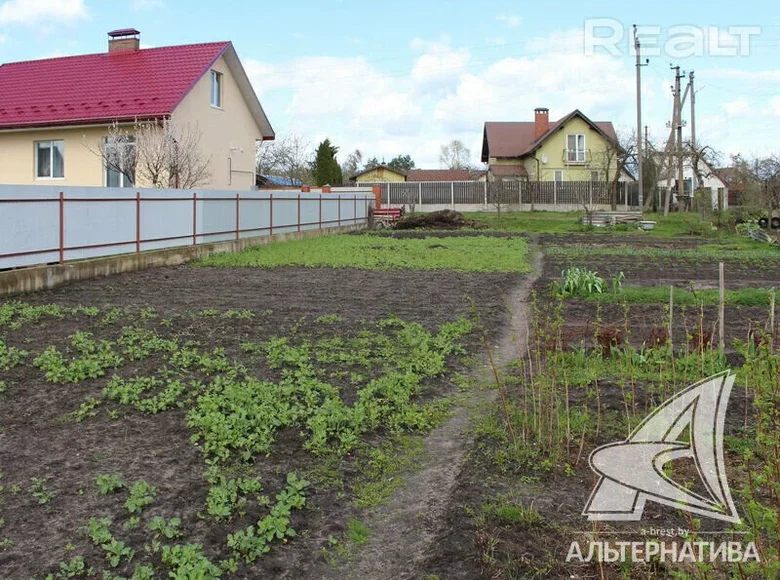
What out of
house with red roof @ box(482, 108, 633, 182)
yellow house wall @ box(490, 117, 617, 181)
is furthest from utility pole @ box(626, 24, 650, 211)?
yellow house wall @ box(490, 117, 617, 181)

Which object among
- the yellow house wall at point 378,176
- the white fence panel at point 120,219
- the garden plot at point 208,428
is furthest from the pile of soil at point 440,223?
the yellow house wall at point 378,176

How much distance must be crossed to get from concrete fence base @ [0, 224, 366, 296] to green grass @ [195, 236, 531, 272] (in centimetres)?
37

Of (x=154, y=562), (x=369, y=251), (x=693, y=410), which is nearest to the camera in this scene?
(x=154, y=562)

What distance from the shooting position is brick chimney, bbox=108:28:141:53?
2659 centimetres

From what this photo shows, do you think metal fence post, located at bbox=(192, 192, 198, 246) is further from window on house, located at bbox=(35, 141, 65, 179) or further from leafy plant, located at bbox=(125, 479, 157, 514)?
leafy plant, located at bbox=(125, 479, 157, 514)

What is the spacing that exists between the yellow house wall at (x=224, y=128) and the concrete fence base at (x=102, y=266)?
16.3 feet

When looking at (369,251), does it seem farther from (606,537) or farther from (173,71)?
(606,537)

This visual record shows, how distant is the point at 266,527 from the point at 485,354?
177 inches

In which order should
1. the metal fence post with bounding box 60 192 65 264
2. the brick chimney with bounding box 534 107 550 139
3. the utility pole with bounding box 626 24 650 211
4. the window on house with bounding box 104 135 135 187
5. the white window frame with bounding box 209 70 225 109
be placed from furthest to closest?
the brick chimney with bounding box 534 107 550 139, the utility pole with bounding box 626 24 650 211, the white window frame with bounding box 209 70 225 109, the window on house with bounding box 104 135 135 187, the metal fence post with bounding box 60 192 65 264

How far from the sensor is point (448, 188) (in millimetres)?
46031

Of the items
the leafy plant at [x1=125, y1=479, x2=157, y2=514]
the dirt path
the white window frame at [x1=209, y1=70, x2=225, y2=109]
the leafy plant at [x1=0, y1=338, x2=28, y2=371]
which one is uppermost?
the white window frame at [x1=209, y1=70, x2=225, y2=109]

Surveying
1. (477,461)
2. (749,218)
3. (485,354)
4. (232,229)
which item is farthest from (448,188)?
(477,461)

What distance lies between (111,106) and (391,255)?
1010 centimetres

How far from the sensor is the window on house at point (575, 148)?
51906 millimetres
